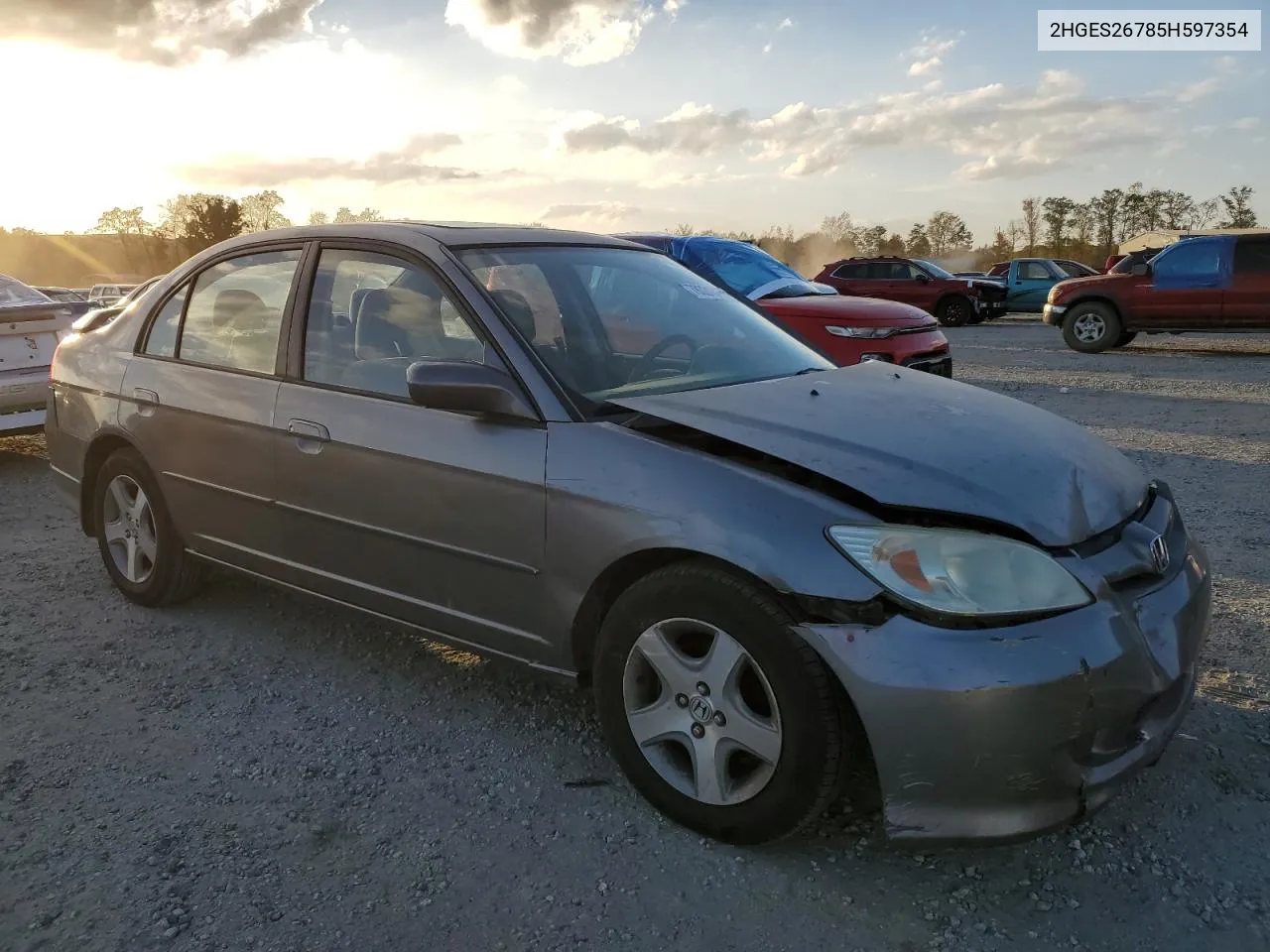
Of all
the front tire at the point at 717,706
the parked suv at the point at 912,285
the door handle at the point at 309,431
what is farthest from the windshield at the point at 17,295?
the parked suv at the point at 912,285

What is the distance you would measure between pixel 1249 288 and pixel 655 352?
44.3 ft

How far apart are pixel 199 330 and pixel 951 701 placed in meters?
3.23

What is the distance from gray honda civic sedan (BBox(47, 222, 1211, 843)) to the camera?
7.04 feet

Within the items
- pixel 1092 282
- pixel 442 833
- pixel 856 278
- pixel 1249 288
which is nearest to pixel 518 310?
pixel 442 833

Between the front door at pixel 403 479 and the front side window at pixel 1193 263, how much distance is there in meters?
13.7

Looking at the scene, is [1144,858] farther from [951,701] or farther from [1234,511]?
[1234,511]

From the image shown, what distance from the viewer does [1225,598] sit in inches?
159

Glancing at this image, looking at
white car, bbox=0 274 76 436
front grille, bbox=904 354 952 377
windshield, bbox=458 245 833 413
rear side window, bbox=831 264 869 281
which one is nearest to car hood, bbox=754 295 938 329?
front grille, bbox=904 354 952 377

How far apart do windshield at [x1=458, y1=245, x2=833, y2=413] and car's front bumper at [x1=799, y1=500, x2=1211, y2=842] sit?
112 centimetres

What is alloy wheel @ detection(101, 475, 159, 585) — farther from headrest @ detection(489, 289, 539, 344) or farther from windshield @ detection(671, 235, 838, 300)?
windshield @ detection(671, 235, 838, 300)

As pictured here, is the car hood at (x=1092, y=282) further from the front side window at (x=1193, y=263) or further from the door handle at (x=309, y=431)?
the door handle at (x=309, y=431)

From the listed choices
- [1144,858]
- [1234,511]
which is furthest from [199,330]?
[1234,511]

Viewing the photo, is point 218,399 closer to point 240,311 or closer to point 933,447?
point 240,311

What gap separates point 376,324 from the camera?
10.7 feet
